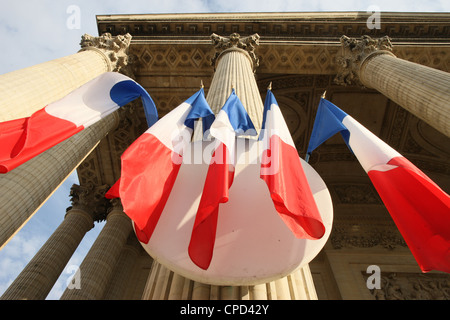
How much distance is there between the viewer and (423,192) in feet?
10.2

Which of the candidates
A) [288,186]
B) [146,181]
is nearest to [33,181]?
[146,181]

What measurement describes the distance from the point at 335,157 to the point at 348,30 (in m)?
6.73

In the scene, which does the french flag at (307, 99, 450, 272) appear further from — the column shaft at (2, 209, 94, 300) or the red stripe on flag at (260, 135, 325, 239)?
the column shaft at (2, 209, 94, 300)

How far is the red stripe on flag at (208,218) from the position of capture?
2.36 m

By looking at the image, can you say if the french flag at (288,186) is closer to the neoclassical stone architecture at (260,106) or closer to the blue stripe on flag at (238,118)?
the blue stripe on flag at (238,118)

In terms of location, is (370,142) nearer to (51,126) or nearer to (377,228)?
(51,126)

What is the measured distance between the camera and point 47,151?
A: 21.3 ft

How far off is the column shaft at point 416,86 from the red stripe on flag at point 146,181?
584 centimetres

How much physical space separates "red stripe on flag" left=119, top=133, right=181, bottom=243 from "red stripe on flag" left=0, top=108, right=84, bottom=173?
1.44m

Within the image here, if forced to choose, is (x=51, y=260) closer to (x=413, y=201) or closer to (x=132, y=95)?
(x=132, y=95)

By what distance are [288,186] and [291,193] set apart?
11cm

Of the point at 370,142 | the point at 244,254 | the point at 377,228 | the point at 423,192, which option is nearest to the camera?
the point at 244,254

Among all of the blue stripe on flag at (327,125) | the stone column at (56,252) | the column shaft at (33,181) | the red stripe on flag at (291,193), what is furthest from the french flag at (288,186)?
the stone column at (56,252)
